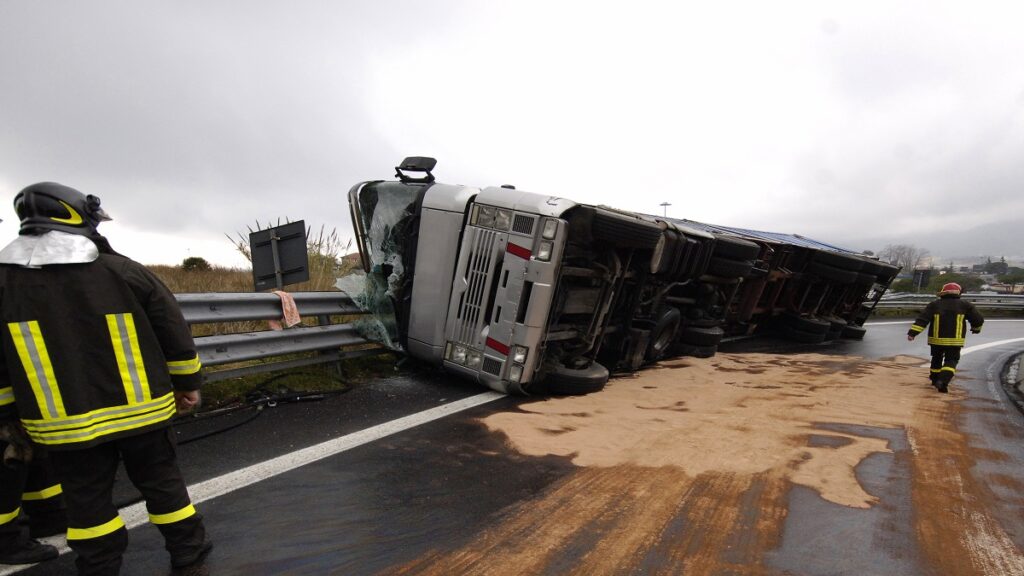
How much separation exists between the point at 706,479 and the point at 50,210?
305 centimetres

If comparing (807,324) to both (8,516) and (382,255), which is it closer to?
(382,255)

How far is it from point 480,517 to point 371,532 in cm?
47

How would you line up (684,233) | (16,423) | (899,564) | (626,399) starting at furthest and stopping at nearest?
(684,233), (626,399), (899,564), (16,423)

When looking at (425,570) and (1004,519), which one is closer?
(425,570)

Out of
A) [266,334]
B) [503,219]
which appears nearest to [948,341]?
[503,219]

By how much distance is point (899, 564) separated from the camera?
6.94 ft

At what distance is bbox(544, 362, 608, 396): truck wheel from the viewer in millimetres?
4734

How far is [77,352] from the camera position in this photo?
1.82m

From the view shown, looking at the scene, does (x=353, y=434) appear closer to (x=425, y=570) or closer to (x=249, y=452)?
(x=249, y=452)

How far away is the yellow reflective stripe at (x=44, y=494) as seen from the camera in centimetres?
218

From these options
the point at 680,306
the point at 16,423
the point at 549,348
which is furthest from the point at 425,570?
the point at 680,306

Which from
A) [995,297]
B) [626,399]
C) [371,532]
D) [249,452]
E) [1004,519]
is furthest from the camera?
[995,297]

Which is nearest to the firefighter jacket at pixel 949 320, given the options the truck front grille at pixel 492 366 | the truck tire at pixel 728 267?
the truck tire at pixel 728 267

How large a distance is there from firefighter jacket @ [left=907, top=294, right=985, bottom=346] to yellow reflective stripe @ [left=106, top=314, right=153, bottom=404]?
23.4 feet
